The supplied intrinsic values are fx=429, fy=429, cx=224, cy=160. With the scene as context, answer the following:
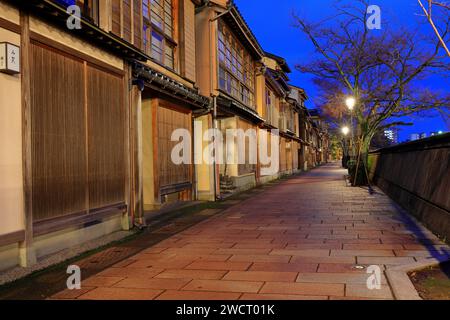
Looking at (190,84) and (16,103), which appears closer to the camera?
(16,103)

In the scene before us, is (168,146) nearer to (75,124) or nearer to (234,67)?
(75,124)

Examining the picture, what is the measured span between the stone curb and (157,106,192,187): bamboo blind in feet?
25.7

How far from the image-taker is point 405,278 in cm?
547

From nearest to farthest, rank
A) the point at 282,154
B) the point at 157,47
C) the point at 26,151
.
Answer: the point at 26,151, the point at 157,47, the point at 282,154

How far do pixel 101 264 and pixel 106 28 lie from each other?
189 inches

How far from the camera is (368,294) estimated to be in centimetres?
495

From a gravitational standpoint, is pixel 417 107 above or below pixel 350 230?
above

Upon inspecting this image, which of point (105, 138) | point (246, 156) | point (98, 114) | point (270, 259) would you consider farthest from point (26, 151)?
point (246, 156)

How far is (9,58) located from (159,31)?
7.30 metres

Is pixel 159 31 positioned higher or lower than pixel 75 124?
higher

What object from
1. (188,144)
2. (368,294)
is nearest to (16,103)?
(368,294)

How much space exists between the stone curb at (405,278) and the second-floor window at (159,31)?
27.0ft

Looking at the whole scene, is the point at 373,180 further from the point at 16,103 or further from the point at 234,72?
the point at 16,103

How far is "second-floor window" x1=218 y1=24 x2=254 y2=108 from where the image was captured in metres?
18.5
